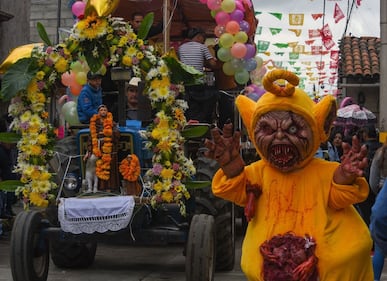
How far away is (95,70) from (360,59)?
57.5ft

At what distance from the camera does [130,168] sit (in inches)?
305

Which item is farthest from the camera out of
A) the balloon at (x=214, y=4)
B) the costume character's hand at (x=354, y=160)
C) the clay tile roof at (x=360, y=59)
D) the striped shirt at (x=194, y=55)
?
the clay tile roof at (x=360, y=59)

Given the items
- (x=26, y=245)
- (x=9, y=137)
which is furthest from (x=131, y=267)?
(x=9, y=137)

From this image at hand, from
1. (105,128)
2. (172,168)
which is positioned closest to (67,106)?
(105,128)

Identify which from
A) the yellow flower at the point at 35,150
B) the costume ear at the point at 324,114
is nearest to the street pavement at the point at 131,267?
the yellow flower at the point at 35,150

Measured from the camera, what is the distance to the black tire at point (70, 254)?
8969mm

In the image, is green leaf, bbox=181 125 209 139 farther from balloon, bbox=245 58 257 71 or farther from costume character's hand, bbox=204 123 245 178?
costume character's hand, bbox=204 123 245 178

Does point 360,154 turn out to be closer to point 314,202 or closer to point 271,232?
point 314,202

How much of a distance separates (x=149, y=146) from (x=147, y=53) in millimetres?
938

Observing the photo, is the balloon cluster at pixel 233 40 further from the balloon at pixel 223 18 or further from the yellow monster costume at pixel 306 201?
the yellow monster costume at pixel 306 201

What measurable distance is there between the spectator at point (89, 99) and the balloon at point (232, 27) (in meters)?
2.29

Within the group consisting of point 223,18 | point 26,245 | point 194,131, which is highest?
point 223,18

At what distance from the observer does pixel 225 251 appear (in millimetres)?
8617

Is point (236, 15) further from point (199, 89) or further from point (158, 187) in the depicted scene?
point (158, 187)
